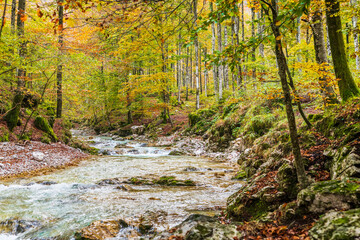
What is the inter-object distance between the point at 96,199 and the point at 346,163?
5.43 meters

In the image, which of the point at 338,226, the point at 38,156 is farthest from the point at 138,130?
the point at 338,226

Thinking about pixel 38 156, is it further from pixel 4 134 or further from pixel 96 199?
pixel 96 199

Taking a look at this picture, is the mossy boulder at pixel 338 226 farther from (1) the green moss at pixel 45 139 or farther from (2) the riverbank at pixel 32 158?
(1) the green moss at pixel 45 139

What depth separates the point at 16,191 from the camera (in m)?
6.06

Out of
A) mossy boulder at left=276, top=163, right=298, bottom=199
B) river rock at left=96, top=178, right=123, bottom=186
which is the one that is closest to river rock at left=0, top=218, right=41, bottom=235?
river rock at left=96, top=178, right=123, bottom=186

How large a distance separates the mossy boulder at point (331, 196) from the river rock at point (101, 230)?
121 inches

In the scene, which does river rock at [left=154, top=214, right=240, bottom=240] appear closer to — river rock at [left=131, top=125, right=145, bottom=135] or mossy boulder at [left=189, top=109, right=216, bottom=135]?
mossy boulder at [left=189, top=109, right=216, bottom=135]

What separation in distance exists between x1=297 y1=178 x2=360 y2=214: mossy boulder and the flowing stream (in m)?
2.18

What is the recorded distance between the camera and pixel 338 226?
2.29m

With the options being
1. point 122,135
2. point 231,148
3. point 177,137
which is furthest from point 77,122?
point 231,148

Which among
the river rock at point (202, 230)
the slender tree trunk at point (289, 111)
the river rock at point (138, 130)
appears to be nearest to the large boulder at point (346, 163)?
the slender tree trunk at point (289, 111)

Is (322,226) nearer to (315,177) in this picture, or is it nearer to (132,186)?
(315,177)

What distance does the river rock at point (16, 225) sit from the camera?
402 centimetres

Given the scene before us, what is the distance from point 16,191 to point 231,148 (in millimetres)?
9317
